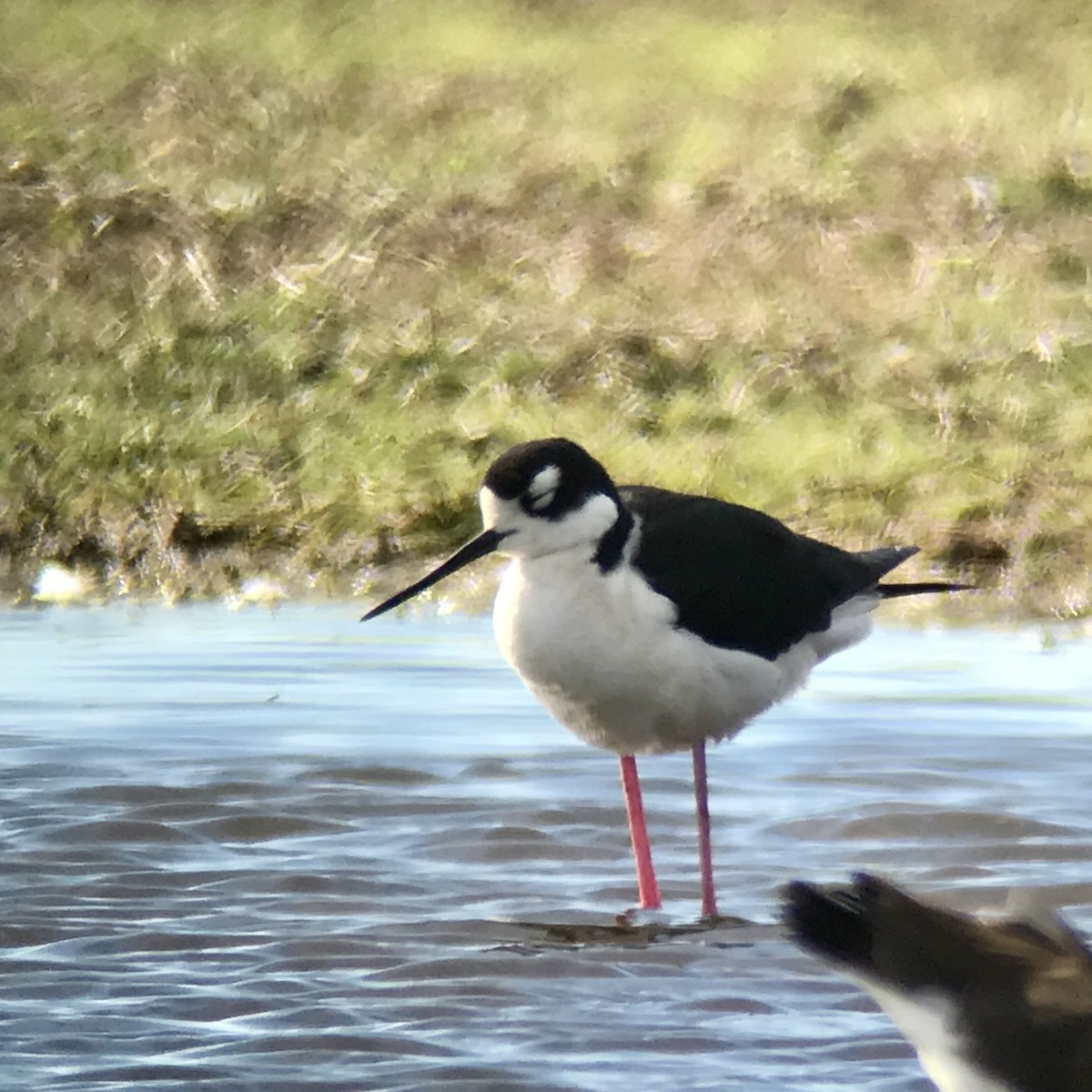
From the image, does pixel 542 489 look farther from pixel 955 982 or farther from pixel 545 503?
pixel 955 982

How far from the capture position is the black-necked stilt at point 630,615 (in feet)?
17.4

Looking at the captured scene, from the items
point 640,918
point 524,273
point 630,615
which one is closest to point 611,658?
point 630,615

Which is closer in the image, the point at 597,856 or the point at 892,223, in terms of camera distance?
the point at 597,856

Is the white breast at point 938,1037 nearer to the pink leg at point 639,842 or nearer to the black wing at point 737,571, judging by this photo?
the pink leg at point 639,842

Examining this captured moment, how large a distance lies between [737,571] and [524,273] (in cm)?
534

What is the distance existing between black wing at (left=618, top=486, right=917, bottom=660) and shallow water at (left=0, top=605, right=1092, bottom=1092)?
49 centimetres

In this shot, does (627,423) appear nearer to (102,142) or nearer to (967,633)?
(967,633)

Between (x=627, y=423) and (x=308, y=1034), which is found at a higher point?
(x=627, y=423)

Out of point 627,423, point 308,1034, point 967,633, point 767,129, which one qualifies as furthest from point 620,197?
point 308,1034

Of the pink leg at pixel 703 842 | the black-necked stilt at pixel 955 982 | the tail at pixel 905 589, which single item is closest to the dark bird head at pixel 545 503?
the pink leg at pixel 703 842

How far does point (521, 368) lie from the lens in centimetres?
1020

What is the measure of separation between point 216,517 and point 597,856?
368cm

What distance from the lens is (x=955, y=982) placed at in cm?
331

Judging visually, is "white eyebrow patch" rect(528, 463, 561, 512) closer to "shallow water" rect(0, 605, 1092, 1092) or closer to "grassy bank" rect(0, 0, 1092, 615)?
"shallow water" rect(0, 605, 1092, 1092)
